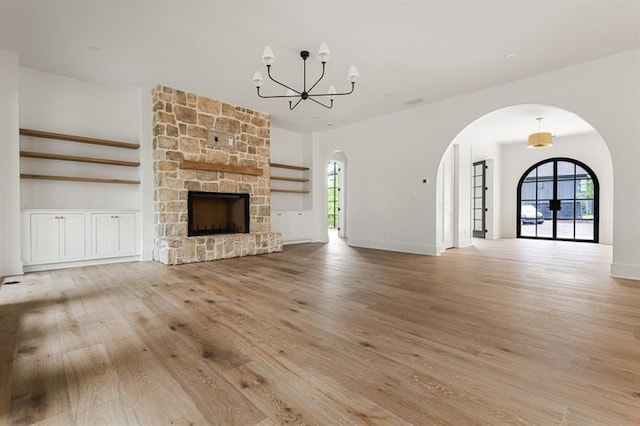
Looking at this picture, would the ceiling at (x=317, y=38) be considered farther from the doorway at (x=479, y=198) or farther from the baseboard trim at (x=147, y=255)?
the doorway at (x=479, y=198)

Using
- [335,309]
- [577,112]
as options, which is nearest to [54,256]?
[335,309]

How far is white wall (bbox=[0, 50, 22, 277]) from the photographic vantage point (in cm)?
385

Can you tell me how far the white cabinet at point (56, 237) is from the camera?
13.5ft

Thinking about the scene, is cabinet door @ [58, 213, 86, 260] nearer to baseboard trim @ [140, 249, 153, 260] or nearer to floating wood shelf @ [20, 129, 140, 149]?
baseboard trim @ [140, 249, 153, 260]

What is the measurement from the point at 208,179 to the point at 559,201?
950cm

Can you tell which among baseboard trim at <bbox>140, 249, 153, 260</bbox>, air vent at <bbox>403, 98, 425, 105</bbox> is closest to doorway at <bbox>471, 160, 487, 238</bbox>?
air vent at <bbox>403, 98, 425, 105</bbox>

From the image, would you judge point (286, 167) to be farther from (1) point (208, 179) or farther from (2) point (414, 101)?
(2) point (414, 101)

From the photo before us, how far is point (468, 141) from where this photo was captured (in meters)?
7.34

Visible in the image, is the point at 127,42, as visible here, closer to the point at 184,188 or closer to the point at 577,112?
the point at 184,188

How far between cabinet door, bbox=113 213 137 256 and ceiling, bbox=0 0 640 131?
2.17 m

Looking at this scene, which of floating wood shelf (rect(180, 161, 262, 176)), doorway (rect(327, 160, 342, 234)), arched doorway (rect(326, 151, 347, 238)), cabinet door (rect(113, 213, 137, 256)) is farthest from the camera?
doorway (rect(327, 160, 342, 234))

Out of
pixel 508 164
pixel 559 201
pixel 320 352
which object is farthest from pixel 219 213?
pixel 559 201

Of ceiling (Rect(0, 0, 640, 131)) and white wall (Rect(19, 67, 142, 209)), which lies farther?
white wall (Rect(19, 67, 142, 209))

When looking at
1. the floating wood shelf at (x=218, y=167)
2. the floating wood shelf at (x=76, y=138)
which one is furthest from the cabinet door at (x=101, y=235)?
the floating wood shelf at (x=218, y=167)
